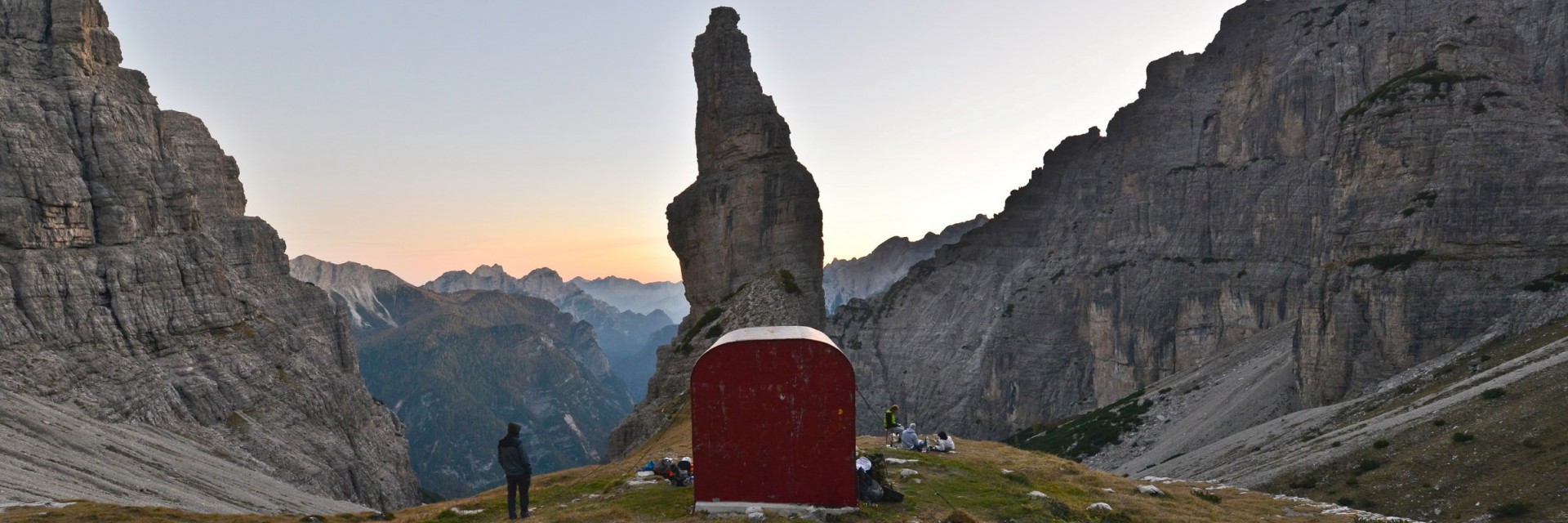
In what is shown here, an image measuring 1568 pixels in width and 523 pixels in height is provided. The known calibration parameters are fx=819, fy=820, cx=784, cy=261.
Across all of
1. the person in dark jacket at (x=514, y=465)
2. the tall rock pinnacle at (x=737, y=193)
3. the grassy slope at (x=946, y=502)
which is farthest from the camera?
the tall rock pinnacle at (x=737, y=193)

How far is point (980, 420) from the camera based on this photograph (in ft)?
454

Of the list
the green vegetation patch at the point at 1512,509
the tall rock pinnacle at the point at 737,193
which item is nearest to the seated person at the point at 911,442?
the green vegetation patch at the point at 1512,509

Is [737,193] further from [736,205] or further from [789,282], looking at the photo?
[789,282]

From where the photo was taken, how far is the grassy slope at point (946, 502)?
72.8 ft

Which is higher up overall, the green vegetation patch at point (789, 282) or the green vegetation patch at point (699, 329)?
the green vegetation patch at point (789, 282)

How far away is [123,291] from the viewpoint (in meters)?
66.9

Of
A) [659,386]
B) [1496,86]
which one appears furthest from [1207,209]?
[659,386]

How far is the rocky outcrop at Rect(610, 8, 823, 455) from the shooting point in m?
76.7

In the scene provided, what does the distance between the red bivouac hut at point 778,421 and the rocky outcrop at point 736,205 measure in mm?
48104

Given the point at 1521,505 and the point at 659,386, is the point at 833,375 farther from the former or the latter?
the point at 659,386

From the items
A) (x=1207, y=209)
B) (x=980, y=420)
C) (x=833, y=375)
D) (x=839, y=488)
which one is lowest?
(x=980, y=420)

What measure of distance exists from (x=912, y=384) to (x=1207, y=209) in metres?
56.7

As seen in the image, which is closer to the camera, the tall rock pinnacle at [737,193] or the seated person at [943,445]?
the seated person at [943,445]

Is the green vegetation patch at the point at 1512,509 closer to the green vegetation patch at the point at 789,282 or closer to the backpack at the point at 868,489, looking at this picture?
the backpack at the point at 868,489
